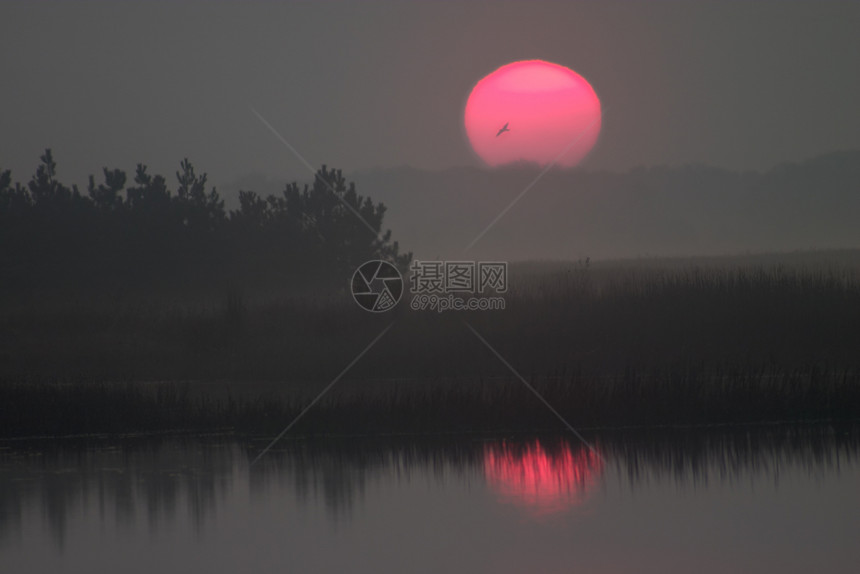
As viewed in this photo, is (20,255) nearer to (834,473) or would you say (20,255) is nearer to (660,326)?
(660,326)

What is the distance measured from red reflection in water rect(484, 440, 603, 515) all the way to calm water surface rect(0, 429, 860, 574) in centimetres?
4

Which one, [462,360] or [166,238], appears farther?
[166,238]

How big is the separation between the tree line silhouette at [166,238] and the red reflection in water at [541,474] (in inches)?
943

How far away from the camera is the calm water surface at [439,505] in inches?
348

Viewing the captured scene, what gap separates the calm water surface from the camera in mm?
8828

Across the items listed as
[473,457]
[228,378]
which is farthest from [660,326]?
[473,457]

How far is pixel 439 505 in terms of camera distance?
1084 cm

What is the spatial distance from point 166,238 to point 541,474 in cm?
2906
